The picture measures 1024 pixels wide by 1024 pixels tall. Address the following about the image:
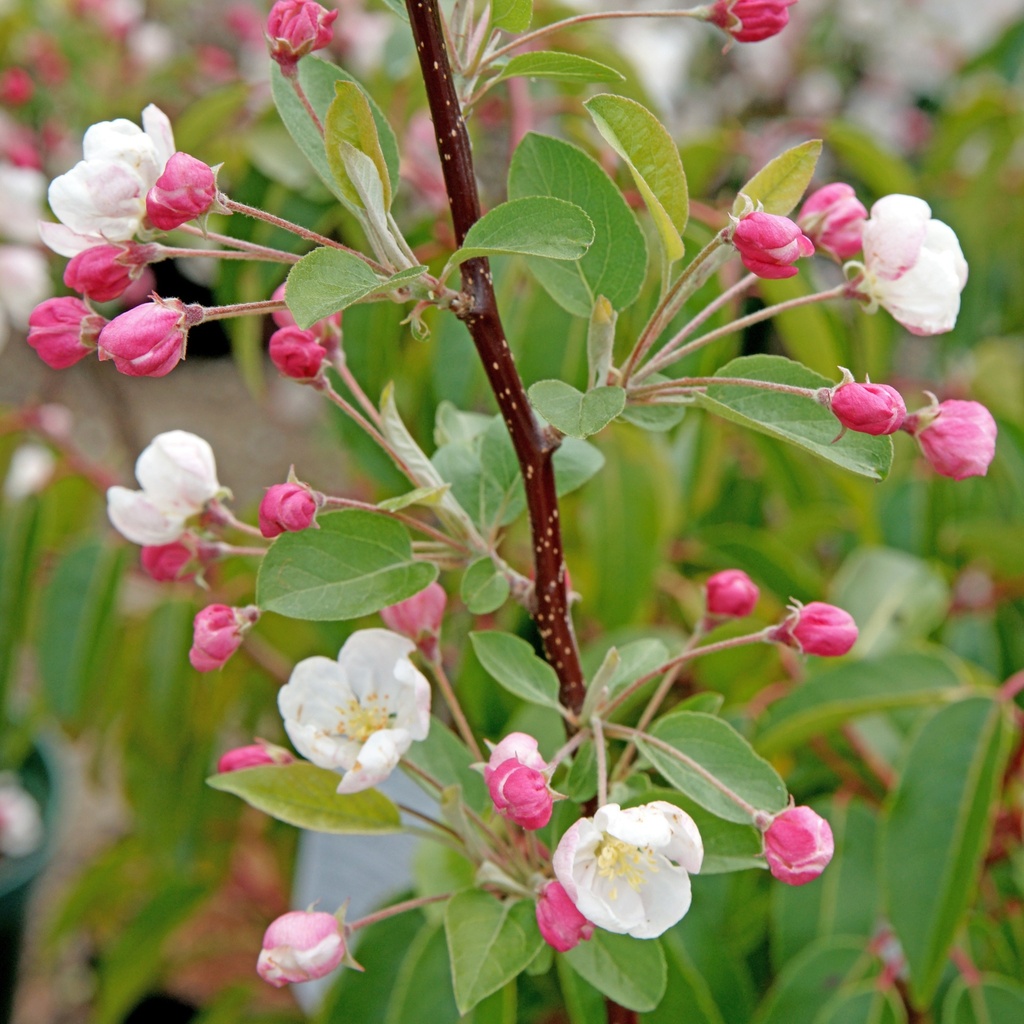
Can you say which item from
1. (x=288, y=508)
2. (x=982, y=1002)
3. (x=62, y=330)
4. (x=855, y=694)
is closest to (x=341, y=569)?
(x=288, y=508)

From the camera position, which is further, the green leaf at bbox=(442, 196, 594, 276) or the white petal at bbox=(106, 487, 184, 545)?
the white petal at bbox=(106, 487, 184, 545)

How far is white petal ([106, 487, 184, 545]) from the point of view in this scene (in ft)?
1.62

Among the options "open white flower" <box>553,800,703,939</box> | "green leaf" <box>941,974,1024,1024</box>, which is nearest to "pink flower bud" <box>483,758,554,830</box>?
"open white flower" <box>553,800,703,939</box>

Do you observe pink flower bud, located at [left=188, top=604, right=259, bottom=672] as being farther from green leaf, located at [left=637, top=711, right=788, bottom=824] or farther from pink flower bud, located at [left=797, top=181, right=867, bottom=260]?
pink flower bud, located at [left=797, top=181, right=867, bottom=260]

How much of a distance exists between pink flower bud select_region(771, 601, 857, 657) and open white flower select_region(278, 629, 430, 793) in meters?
0.17

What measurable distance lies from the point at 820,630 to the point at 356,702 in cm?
22

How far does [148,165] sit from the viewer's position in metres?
0.43

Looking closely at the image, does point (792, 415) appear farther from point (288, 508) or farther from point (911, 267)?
point (288, 508)

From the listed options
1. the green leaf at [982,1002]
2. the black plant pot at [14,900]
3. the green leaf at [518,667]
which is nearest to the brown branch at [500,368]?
the green leaf at [518,667]

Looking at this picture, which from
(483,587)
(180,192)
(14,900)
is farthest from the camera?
(14,900)

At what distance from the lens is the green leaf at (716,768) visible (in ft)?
1.47

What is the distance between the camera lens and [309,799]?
0.52m

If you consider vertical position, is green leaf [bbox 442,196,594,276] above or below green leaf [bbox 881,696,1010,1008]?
above

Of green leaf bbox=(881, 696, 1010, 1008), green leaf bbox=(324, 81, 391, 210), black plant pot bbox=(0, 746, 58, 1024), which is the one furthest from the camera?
black plant pot bbox=(0, 746, 58, 1024)
